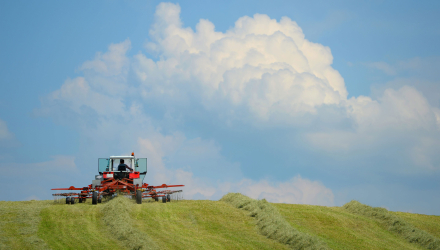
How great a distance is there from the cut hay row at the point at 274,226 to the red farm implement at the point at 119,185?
451 centimetres

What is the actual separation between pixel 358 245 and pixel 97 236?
9.52 meters

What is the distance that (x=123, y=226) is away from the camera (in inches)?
603

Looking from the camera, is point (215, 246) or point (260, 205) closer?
point (215, 246)

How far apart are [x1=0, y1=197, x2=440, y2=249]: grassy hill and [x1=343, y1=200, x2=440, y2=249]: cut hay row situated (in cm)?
22

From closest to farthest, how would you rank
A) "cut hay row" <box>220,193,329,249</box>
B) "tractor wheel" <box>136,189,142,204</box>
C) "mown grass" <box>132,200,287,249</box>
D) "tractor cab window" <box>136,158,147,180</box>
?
"mown grass" <box>132,200,287,249</box>
"cut hay row" <box>220,193,329,249</box>
"tractor wheel" <box>136,189,142,204</box>
"tractor cab window" <box>136,158,147,180</box>

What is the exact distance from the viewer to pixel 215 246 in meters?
13.8

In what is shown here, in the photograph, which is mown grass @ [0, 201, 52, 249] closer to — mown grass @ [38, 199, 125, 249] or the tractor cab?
mown grass @ [38, 199, 125, 249]

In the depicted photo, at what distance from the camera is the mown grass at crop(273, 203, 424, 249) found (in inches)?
635

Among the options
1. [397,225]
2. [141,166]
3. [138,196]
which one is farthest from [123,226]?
[397,225]

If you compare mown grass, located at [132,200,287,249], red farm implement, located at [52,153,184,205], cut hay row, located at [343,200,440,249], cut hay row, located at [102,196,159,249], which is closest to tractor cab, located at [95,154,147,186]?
red farm implement, located at [52,153,184,205]

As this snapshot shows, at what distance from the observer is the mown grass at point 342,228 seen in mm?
16125

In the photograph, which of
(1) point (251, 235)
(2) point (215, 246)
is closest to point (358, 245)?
(1) point (251, 235)

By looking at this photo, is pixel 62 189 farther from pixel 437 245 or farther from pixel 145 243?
pixel 437 245

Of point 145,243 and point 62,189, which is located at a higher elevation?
point 62,189
